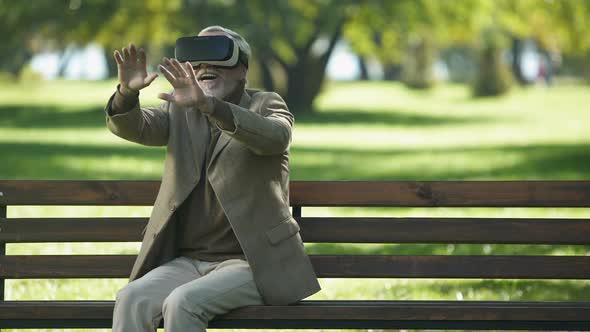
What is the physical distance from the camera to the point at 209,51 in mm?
4820

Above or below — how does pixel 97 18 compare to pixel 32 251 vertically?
above

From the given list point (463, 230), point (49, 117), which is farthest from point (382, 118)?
point (463, 230)

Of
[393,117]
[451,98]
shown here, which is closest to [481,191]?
[393,117]

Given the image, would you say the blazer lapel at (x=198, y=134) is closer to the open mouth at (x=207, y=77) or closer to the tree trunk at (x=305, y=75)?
the open mouth at (x=207, y=77)

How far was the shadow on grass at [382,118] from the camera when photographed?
3123 cm

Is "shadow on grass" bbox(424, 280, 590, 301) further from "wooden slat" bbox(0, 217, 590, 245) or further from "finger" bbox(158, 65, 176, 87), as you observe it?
"finger" bbox(158, 65, 176, 87)

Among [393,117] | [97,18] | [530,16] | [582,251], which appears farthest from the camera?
[393,117]

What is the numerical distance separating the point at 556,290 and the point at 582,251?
1.78 meters

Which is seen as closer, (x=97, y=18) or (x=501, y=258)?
(x=501, y=258)

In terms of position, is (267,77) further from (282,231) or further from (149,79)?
(149,79)

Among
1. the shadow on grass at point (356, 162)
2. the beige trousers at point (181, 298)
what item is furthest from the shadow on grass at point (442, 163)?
the beige trousers at point (181, 298)

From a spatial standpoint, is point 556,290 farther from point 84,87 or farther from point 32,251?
point 84,87

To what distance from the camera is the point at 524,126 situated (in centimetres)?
3098

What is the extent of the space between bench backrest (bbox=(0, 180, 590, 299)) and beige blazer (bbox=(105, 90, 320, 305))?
0.36 meters
